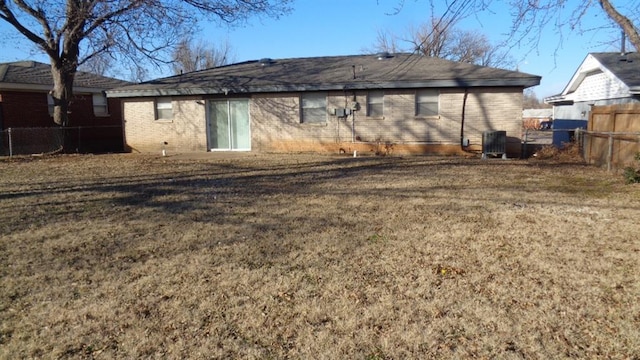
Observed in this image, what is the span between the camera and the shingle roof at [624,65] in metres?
17.5

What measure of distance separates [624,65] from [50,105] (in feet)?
84.4

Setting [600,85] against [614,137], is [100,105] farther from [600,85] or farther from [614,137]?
[600,85]

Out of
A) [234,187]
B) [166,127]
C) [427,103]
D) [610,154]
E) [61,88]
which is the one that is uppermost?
A: [61,88]

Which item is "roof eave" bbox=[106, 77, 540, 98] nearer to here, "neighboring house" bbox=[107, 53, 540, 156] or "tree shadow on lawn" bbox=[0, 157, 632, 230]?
"neighboring house" bbox=[107, 53, 540, 156]

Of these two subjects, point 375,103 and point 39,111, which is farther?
point 39,111

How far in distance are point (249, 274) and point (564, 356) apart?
9.04 ft

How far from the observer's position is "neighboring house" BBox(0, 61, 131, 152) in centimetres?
1925

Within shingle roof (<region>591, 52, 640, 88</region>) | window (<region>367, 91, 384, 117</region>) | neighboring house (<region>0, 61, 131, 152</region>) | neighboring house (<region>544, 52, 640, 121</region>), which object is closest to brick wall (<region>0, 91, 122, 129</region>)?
neighboring house (<region>0, 61, 131, 152</region>)

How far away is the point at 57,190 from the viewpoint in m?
9.34

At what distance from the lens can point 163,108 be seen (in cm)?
1859

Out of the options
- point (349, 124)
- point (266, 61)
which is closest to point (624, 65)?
point (349, 124)

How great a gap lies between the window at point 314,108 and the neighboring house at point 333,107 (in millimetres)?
38

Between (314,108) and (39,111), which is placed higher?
(39,111)

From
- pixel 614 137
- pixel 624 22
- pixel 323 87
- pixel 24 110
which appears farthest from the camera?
pixel 24 110
